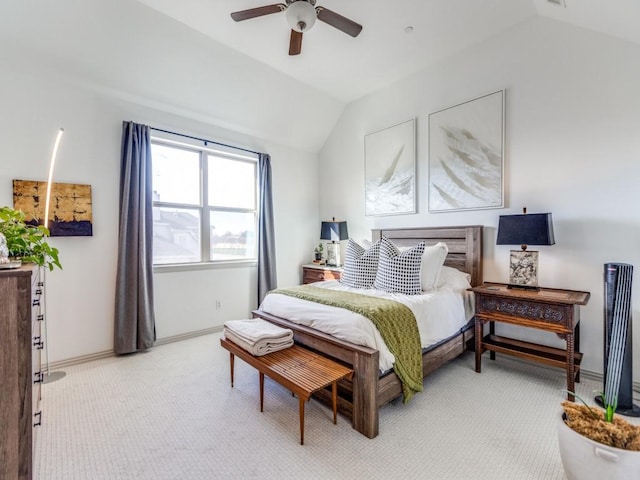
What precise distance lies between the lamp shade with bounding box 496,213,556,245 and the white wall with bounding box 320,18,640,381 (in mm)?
318

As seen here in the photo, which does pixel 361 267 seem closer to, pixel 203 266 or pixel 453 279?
pixel 453 279

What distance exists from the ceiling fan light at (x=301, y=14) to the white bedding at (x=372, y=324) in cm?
214

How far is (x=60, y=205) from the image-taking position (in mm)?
2930

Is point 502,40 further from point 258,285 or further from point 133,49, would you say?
point 258,285

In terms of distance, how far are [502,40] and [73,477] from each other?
16.0 feet

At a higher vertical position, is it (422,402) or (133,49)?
(133,49)

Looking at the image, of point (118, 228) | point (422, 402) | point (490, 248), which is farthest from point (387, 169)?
point (118, 228)

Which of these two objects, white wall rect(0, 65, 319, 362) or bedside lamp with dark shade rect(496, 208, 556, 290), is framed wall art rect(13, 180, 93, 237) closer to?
white wall rect(0, 65, 319, 362)

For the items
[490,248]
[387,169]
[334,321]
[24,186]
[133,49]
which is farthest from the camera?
[387,169]

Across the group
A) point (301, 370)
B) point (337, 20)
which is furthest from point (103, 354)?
point (337, 20)

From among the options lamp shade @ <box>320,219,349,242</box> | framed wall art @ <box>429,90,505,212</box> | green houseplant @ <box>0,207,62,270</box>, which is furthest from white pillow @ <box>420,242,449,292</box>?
green houseplant @ <box>0,207,62,270</box>

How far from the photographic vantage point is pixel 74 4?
255 centimetres

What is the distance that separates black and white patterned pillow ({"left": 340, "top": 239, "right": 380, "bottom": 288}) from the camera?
10.5 ft

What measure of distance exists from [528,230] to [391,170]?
195 cm
